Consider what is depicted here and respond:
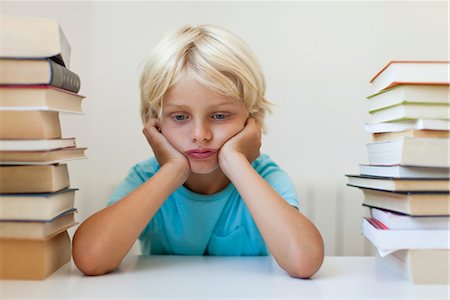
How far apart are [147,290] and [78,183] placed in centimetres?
86

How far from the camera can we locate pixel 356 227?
157cm

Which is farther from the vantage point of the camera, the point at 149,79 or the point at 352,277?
the point at 149,79

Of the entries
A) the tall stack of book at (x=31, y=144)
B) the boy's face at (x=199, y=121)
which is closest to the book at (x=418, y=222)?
the boy's face at (x=199, y=121)

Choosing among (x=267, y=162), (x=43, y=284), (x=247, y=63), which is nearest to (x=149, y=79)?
(x=247, y=63)

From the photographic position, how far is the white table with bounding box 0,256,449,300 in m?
0.73

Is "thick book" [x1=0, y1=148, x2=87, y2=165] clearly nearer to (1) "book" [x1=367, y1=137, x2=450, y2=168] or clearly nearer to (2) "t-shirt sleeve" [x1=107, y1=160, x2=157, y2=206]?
(2) "t-shirt sleeve" [x1=107, y1=160, x2=157, y2=206]

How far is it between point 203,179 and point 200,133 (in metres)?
0.23

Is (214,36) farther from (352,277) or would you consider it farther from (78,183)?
(78,183)

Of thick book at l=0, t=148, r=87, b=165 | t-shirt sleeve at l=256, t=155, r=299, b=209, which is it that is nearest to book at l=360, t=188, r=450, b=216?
t-shirt sleeve at l=256, t=155, r=299, b=209

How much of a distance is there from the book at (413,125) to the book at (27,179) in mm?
498

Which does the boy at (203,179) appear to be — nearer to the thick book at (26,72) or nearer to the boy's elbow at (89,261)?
the boy's elbow at (89,261)

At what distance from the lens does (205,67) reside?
1005 millimetres

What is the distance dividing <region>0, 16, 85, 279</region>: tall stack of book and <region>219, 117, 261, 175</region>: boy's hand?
29cm

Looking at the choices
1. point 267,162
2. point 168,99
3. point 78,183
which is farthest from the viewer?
point 78,183
